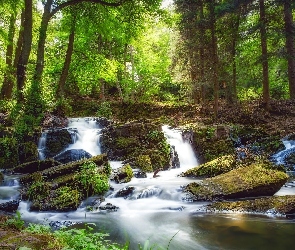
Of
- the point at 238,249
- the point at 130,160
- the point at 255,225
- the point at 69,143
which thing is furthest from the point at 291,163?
the point at 69,143

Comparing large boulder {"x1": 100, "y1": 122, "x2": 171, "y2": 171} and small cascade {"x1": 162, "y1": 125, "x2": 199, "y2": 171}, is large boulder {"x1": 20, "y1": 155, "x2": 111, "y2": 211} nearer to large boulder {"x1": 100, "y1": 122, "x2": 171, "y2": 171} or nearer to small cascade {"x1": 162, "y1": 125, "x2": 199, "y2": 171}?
large boulder {"x1": 100, "y1": 122, "x2": 171, "y2": 171}

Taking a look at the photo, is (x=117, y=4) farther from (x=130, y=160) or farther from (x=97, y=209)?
(x=97, y=209)

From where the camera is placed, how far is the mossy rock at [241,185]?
26.6 feet

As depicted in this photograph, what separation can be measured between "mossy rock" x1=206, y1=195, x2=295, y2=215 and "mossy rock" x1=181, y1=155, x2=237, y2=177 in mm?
3421

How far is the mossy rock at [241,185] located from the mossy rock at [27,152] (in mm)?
7573

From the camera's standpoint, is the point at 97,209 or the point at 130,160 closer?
the point at 97,209

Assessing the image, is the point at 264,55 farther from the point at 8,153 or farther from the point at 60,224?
the point at 60,224

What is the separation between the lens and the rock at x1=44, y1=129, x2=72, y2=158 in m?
14.3

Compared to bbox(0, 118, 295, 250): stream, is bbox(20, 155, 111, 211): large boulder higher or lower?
higher

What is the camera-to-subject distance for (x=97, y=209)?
25.7ft

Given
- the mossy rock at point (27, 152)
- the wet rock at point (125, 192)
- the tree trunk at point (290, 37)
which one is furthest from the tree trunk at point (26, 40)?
the tree trunk at point (290, 37)

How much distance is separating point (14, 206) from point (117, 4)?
1035 centimetres

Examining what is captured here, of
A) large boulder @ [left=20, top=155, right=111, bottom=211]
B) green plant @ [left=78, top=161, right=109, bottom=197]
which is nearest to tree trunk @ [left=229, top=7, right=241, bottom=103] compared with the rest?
large boulder @ [left=20, top=155, right=111, bottom=211]

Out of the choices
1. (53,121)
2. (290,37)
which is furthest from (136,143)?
(290,37)
